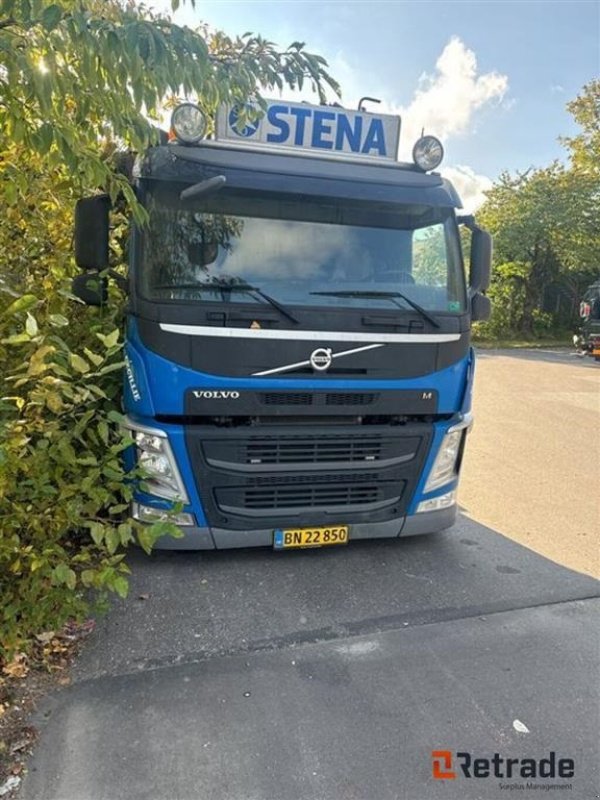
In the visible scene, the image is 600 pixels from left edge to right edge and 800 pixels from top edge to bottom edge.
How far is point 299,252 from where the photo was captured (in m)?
3.43

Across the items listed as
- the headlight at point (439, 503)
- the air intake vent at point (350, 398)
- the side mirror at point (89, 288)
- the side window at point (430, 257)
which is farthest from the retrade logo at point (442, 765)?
the side mirror at point (89, 288)

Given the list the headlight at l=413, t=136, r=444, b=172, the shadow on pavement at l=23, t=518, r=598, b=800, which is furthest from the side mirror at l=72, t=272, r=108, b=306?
the headlight at l=413, t=136, r=444, b=172

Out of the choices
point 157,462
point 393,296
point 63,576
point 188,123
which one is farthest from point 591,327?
point 63,576

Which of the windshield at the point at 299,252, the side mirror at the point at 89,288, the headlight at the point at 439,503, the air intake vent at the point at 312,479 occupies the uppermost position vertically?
the windshield at the point at 299,252

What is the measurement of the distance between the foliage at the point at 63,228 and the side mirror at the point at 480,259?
2.26 metres

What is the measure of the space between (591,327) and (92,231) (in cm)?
1959

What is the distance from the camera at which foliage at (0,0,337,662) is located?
5.47 feet

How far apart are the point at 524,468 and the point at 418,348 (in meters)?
3.46

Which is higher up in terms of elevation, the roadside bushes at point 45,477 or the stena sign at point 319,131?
the stena sign at point 319,131

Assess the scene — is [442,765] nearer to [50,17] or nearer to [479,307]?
[50,17]

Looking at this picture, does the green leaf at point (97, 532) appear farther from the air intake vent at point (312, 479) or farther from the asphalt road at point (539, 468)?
the asphalt road at point (539, 468)

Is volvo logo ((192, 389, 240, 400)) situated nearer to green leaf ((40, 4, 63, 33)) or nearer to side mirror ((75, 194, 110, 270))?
side mirror ((75, 194, 110, 270))

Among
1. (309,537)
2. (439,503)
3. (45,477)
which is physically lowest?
(309,537)

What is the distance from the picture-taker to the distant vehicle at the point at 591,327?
1883cm
